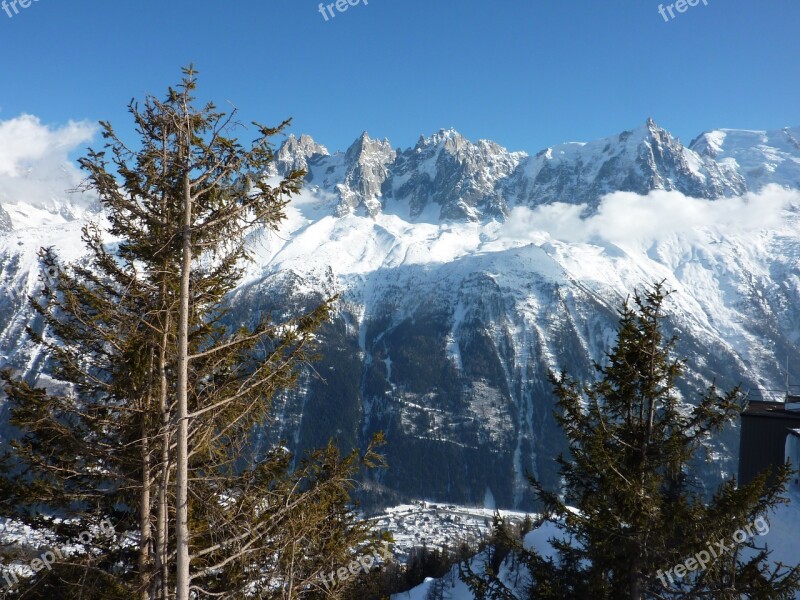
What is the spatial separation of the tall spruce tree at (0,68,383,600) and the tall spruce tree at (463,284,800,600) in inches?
194

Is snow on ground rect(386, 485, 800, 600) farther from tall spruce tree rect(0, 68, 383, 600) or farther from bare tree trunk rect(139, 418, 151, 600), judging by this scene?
bare tree trunk rect(139, 418, 151, 600)

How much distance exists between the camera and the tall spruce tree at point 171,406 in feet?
23.8

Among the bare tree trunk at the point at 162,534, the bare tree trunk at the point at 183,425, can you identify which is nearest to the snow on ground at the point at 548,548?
the bare tree trunk at the point at 162,534

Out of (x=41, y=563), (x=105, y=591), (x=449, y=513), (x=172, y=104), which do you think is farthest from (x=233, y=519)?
(x=449, y=513)

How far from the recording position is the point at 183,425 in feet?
21.7

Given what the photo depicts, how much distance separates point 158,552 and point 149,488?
1.21 metres

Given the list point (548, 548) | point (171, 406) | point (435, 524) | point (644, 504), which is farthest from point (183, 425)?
point (435, 524)

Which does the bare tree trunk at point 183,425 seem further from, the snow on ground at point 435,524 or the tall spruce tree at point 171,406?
the snow on ground at point 435,524

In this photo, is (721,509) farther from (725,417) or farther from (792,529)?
(792,529)

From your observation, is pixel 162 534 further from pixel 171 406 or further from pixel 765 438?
pixel 765 438

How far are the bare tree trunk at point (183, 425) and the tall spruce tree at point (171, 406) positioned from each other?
0.02 meters

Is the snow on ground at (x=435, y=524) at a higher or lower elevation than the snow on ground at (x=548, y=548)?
lower

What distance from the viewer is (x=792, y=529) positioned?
70.1 ft

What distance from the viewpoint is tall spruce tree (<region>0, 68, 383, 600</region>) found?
7.25m
